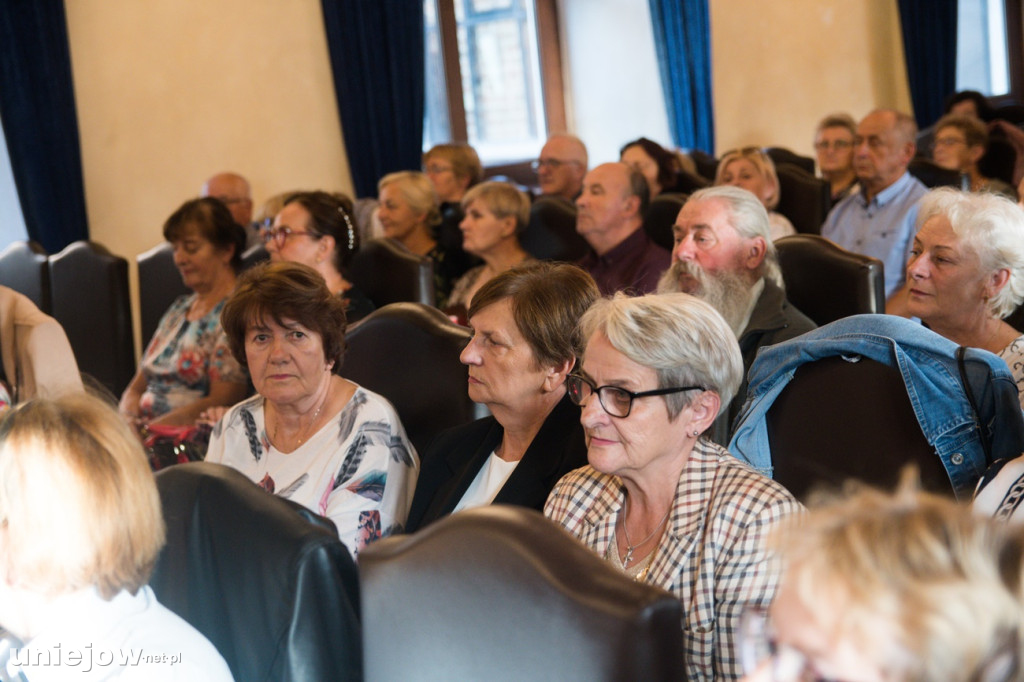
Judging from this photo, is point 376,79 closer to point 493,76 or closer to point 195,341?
point 493,76

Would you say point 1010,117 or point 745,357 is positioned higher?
point 1010,117

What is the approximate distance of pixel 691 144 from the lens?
838 centimetres

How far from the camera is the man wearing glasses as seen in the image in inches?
240

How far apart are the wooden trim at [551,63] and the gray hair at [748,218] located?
5.54 m

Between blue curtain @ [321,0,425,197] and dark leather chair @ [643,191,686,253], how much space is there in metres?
3.23

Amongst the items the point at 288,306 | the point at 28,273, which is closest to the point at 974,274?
the point at 288,306

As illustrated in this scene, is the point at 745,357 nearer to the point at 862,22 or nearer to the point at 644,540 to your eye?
the point at 644,540

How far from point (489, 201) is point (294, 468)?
222cm

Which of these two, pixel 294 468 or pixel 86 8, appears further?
pixel 86 8

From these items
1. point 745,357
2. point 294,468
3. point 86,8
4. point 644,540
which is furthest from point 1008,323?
point 86,8

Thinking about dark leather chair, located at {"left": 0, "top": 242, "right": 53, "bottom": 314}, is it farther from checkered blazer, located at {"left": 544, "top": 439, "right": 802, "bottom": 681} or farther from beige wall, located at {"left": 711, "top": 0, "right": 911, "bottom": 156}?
beige wall, located at {"left": 711, "top": 0, "right": 911, "bottom": 156}

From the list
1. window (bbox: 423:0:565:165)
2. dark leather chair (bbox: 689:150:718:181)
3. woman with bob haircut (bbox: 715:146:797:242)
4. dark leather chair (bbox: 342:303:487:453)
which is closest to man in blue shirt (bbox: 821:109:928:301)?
woman with bob haircut (bbox: 715:146:797:242)

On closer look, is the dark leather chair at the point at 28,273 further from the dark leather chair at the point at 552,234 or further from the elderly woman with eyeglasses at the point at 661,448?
the elderly woman with eyeglasses at the point at 661,448

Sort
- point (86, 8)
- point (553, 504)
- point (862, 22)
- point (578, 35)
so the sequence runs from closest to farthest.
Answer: point (553, 504) < point (86, 8) < point (862, 22) < point (578, 35)
